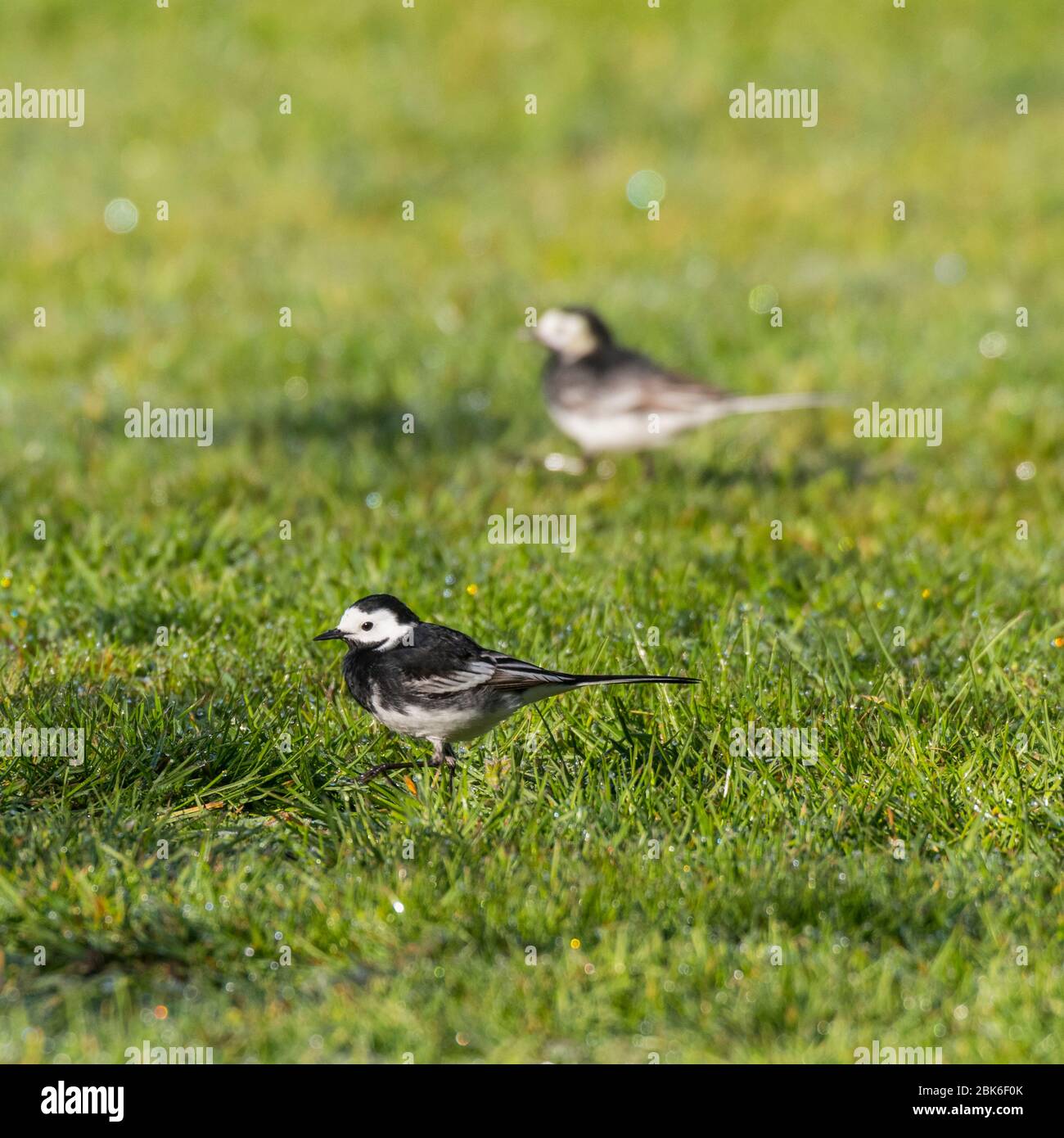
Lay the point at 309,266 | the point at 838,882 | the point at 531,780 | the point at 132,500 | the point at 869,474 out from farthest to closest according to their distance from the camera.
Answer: the point at 309,266, the point at 869,474, the point at 132,500, the point at 531,780, the point at 838,882

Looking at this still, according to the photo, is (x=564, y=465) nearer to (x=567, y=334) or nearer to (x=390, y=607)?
(x=567, y=334)

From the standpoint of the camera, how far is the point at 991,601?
7.30 metres

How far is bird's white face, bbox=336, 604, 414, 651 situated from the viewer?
575 cm

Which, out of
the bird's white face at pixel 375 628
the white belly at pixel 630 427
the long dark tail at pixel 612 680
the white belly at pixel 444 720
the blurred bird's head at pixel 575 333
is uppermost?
the blurred bird's head at pixel 575 333

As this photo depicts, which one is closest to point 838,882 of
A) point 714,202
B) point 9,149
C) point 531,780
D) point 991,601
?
point 531,780

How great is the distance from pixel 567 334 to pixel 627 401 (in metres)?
0.88

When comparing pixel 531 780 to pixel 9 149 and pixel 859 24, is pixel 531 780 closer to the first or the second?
pixel 9 149

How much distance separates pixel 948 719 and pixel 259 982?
8.81ft

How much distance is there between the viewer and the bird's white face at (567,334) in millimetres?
10094

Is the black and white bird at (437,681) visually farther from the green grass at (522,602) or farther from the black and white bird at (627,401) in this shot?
the black and white bird at (627,401)

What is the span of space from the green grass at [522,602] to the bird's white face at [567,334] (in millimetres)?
745

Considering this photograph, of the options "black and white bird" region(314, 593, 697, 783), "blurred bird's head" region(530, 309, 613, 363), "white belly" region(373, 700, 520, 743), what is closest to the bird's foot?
"blurred bird's head" region(530, 309, 613, 363)

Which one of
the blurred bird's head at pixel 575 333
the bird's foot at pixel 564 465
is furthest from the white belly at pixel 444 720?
the blurred bird's head at pixel 575 333

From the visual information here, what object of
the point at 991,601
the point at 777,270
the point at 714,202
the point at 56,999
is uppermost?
the point at 714,202
